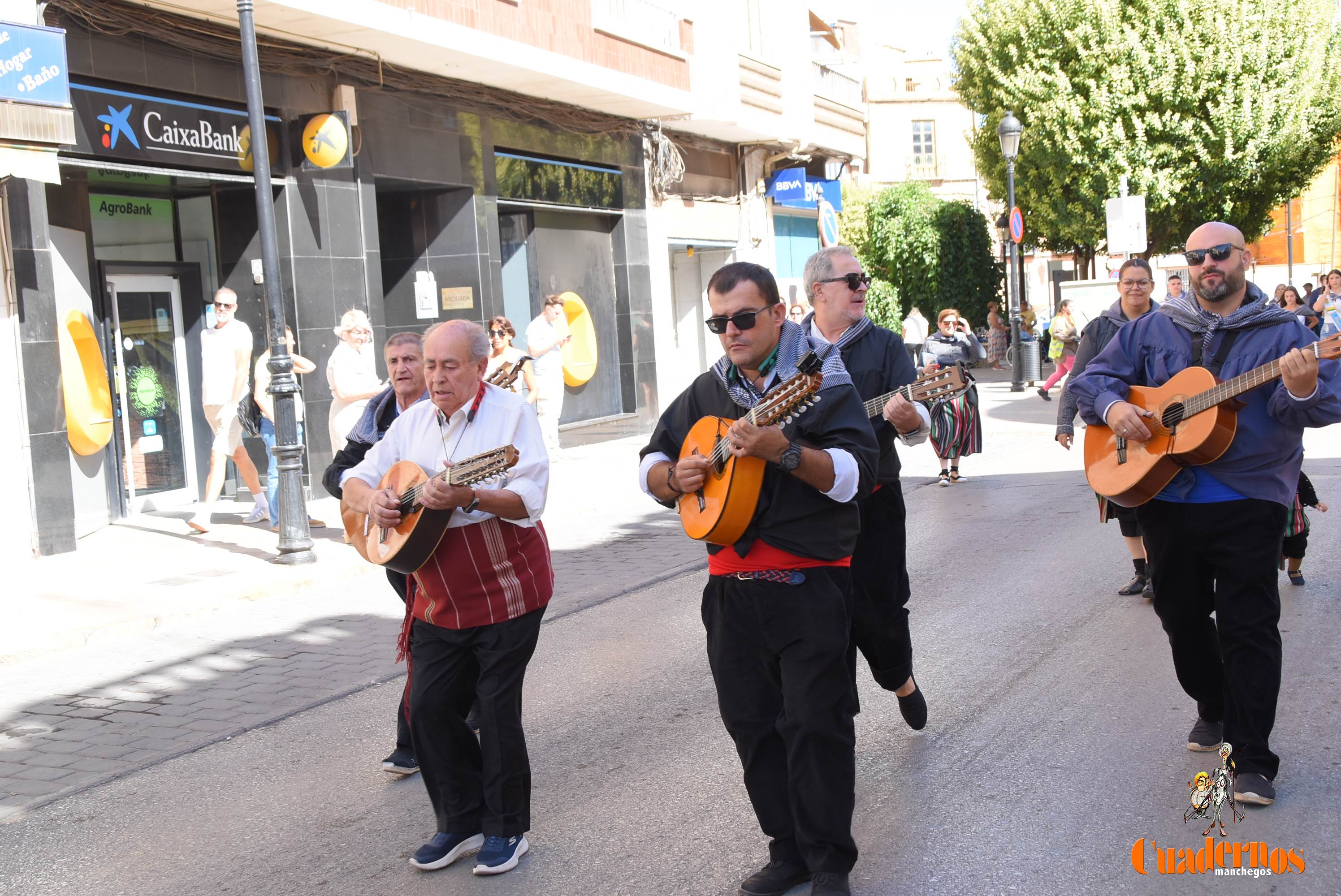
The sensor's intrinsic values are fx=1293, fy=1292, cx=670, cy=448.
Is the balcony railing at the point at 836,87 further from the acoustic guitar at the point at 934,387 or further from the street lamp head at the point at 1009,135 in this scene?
the acoustic guitar at the point at 934,387

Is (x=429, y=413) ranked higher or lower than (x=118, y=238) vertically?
lower

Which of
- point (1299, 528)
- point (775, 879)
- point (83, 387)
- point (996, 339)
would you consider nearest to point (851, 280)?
point (775, 879)

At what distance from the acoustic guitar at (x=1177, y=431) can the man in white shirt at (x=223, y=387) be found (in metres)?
8.43

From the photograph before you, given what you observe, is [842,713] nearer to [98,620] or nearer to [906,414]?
[906,414]

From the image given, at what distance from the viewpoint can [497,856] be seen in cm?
419

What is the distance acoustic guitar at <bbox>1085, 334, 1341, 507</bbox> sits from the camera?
4.28 meters

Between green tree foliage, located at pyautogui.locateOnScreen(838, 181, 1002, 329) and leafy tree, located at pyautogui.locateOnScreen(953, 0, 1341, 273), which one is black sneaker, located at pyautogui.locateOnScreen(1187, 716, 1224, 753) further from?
green tree foliage, located at pyautogui.locateOnScreen(838, 181, 1002, 329)

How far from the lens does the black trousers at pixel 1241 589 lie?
4.30m

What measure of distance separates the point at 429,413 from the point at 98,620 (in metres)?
4.88

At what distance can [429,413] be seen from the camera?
175 inches

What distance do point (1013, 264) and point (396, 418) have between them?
19801mm

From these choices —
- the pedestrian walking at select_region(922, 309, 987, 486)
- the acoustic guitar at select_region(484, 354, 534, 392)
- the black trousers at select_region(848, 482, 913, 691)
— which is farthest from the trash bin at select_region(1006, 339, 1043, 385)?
the black trousers at select_region(848, 482, 913, 691)

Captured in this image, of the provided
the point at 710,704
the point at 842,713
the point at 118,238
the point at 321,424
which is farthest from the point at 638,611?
the point at 118,238

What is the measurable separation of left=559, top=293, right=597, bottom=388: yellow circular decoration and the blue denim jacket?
44.1 feet
